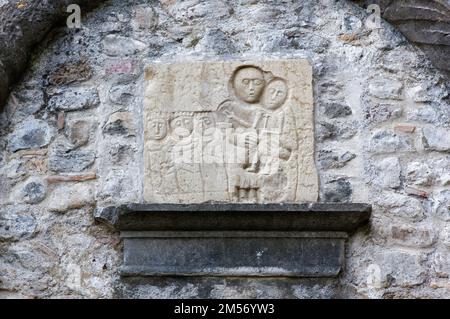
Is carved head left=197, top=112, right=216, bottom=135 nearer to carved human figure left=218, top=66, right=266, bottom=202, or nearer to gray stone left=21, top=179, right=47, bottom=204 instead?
carved human figure left=218, top=66, right=266, bottom=202

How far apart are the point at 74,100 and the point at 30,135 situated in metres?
0.27

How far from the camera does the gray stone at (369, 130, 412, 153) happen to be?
18.2ft

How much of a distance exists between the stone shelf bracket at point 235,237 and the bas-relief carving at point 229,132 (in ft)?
0.44

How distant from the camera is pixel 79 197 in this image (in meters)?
5.55

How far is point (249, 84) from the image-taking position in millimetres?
5605

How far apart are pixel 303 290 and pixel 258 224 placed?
37 cm

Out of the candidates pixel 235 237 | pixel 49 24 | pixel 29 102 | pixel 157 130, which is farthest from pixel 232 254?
pixel 49 24

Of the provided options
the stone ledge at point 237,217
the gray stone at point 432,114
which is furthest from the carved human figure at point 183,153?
the gray stone at point 432,114

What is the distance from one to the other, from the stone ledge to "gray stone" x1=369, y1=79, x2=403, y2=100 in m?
0.57

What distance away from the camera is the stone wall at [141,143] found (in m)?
5.46

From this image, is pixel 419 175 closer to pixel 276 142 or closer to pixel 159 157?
pixel 276 142

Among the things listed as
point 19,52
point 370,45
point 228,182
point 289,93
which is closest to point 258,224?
point 228,182

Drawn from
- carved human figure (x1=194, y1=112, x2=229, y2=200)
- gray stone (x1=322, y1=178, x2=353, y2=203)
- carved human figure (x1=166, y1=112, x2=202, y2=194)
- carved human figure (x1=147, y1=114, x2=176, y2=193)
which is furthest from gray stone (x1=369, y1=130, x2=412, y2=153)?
carved human figure (x1=147, y1=114, x2=176, y2=193)
